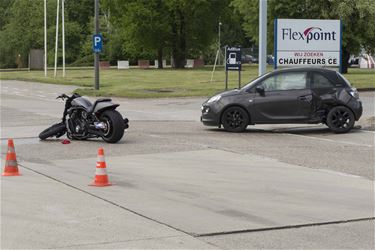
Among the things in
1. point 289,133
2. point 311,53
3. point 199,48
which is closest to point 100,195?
point 289,133

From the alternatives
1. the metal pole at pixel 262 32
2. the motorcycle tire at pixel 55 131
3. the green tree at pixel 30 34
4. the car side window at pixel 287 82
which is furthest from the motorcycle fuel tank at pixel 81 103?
the green tree at pixel 30 34

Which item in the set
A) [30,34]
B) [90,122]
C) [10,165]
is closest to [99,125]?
[90,122]

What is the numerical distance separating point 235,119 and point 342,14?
1194 inches

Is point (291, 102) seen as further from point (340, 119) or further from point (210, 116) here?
point (210, 116)

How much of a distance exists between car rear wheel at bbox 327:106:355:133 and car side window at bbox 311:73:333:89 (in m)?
0.62

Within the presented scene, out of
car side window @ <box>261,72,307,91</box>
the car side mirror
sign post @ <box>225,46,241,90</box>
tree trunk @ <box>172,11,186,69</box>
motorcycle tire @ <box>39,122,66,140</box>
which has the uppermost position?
tree trunk @ <box>172,11,186,69</box>

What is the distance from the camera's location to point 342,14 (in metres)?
44.7

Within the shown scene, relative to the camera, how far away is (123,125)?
14367 millimetres

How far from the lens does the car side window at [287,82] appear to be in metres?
16.6

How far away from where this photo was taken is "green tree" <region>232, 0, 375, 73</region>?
147 feet

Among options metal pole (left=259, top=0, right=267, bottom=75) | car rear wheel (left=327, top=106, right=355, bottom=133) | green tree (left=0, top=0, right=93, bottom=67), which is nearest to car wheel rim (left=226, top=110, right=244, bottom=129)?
car rear wheel (left=327, top=106, right=355, bottom=133)

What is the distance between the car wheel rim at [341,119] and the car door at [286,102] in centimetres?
61

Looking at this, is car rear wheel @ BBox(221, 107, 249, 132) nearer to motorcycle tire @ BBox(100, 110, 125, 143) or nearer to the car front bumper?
the car front bumper

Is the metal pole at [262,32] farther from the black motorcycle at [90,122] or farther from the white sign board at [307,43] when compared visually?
the black motorcycle at [90,122]
